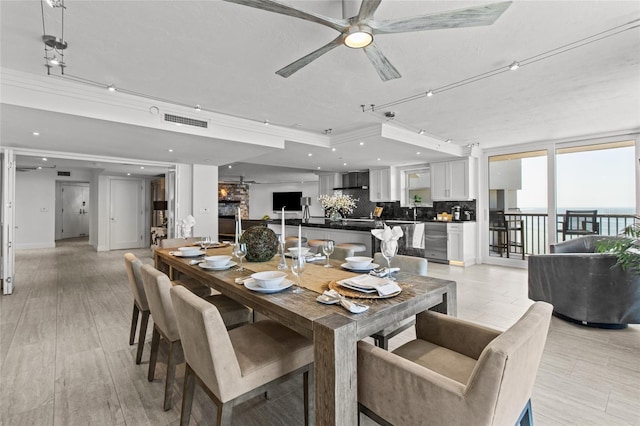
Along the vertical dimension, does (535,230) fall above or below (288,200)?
below

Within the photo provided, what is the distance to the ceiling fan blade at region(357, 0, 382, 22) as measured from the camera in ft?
5.10

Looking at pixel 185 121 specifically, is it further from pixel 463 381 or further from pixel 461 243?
pixel 461 243

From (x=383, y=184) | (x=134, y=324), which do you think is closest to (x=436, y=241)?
(x=383, y=184)

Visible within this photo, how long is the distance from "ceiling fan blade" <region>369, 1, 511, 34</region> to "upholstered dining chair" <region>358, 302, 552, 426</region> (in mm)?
1499

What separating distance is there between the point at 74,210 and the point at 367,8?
44.2 feet

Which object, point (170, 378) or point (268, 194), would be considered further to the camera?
point (268, 194)

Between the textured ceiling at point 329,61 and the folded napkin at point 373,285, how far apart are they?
1.75m

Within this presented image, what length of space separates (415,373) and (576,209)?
613 cm

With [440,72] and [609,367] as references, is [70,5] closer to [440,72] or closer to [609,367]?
[440,72]

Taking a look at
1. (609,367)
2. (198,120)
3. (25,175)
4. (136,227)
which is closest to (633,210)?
(609,367)

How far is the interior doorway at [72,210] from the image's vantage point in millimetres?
10680

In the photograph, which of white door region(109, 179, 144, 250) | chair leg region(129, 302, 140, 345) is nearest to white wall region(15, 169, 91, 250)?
white door region(109, 179, 144, 250)

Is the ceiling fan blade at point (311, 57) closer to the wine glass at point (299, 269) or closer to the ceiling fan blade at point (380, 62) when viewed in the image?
the ceiling fan blade at point (380, 62)

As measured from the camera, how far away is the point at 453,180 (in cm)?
678
